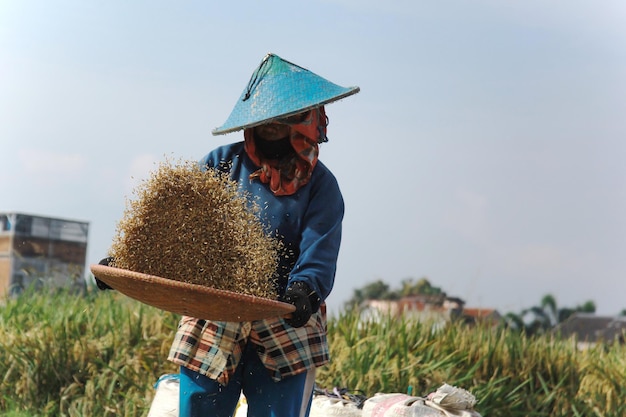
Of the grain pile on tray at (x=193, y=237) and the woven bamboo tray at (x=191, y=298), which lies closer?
the woven bamboo tray at (x=191, y=298)

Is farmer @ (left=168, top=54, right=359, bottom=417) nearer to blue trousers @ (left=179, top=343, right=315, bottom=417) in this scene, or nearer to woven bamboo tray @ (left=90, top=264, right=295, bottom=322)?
blue trousers @ (left=179, top=343, right=315, bottom=417)

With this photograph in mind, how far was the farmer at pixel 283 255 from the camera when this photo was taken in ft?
11.4

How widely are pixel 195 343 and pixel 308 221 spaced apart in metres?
0.62

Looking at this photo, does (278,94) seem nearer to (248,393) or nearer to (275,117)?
(275,117)

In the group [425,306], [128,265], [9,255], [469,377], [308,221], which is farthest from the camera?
[9,255]

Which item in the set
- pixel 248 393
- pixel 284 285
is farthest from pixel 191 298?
pixel 248 393

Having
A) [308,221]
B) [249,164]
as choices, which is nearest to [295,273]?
[308,221]

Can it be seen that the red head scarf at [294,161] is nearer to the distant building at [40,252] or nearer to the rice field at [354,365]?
the rice field at [354,365]

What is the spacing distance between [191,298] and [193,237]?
1.14ft

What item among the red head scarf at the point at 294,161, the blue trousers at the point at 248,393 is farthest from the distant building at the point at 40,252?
the red head scarf at the point at 294,161

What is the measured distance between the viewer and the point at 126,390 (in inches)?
244

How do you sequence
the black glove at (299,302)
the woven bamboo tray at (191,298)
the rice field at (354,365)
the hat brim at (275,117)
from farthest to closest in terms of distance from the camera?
the rice field at (354,365)
the hat brim at (275,117)
the black glove at (299,302)
the woven bamboo tray at (191,298)

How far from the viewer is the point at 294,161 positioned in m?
3.58

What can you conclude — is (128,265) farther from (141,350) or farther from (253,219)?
(141,350)
